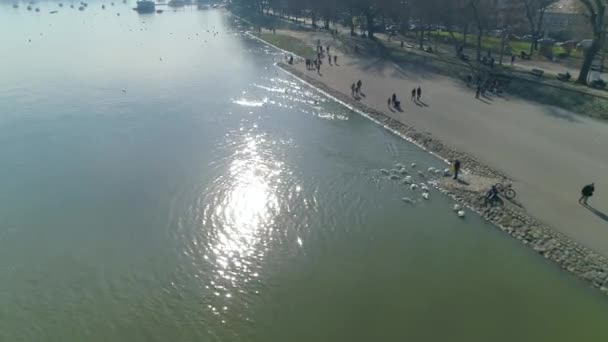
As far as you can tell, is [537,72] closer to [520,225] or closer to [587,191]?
[587,191]

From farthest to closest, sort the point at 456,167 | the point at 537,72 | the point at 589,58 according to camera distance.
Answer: the point at 537,72 < the point at 589,58 < the point at 456,167

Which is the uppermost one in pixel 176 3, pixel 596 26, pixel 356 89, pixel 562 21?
pixel 176 3

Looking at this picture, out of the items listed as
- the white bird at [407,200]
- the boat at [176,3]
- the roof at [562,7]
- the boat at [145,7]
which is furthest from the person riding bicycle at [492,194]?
the boat at [176,3]

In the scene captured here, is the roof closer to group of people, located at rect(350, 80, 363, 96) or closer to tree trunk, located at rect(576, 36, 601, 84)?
tree trunk, located at rect(576, 36, 601, 84)

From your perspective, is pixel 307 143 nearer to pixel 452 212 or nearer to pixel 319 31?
pixel 452 212

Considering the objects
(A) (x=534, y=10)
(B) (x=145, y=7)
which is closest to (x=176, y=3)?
(B) (x=145, y=7)

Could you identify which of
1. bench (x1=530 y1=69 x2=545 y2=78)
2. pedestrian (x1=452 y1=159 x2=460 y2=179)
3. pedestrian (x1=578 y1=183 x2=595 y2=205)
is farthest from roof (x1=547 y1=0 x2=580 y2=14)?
pedestrian (x1=578 y1=183 x2=595 y2=205)
